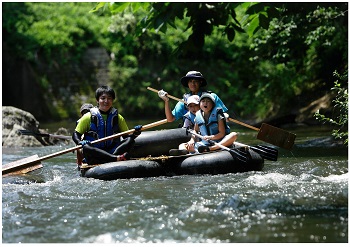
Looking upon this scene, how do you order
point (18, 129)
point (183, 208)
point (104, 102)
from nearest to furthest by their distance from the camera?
point (183, 208), point (104, 102), point (18, 129)

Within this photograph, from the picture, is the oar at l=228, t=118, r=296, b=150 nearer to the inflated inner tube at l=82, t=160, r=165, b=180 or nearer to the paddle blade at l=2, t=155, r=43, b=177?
the inflated inner tube at l=82, t=160, r=165, b=180

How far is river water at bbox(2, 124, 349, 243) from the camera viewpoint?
15.1ft

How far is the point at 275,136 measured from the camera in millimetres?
8414

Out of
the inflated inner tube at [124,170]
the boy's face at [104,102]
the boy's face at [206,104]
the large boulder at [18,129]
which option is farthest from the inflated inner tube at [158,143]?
the large boulder at [18,129]

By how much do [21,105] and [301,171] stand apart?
1280 centimetres

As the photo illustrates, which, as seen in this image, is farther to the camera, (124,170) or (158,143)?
(158,143)

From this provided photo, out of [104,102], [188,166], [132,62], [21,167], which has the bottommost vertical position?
[188,166]

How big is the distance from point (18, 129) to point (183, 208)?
25.3 ft

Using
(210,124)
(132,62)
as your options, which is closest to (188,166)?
(210,124)

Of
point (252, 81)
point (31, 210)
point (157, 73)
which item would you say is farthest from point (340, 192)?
point (157, 73)

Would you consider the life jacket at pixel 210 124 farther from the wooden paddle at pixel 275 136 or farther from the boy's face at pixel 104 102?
the boy's face at pixel 104 102

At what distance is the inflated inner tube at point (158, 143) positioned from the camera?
8.64 m

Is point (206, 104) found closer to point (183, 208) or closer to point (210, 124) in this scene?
point (210, 124)

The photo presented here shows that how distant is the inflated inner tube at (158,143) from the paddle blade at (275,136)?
102 centimetres
